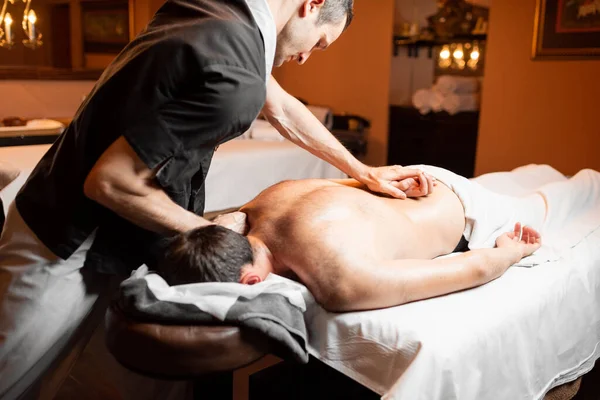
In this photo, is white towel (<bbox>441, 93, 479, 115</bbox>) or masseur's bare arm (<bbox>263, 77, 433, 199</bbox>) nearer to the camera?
masseur's bare arm (<bbox>263, 77, 433, 199</bbox>)

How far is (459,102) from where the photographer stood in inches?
172

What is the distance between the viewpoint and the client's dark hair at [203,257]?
3.75 feet

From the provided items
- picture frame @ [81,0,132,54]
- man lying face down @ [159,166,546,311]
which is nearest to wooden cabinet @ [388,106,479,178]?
picture frame @ [81,0,132,54]

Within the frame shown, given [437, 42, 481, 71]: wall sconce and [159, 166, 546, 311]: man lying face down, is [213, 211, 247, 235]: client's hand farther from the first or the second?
[437, 42, 481, 71]: wall sconce

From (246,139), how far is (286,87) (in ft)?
6.86

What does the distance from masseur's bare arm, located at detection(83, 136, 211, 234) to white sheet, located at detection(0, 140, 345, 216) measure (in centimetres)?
174

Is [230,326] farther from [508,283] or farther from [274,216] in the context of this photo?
[508,283]

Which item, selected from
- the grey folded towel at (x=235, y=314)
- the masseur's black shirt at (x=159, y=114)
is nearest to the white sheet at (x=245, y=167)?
the masseur's black shirt at (x=159, y=114)

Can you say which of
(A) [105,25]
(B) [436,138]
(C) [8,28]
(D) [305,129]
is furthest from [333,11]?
(A) [105,25]

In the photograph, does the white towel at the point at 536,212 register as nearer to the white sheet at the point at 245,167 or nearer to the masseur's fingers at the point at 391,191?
the masseur's fingers at the point at 391,191

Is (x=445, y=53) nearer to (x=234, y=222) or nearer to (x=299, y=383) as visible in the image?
(x=234, y=222)

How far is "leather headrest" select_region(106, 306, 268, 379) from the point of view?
1008 mm

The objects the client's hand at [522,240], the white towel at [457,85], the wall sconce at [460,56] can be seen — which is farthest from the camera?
the wall sconce at [460,56]

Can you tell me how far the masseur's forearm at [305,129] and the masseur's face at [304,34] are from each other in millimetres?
198
